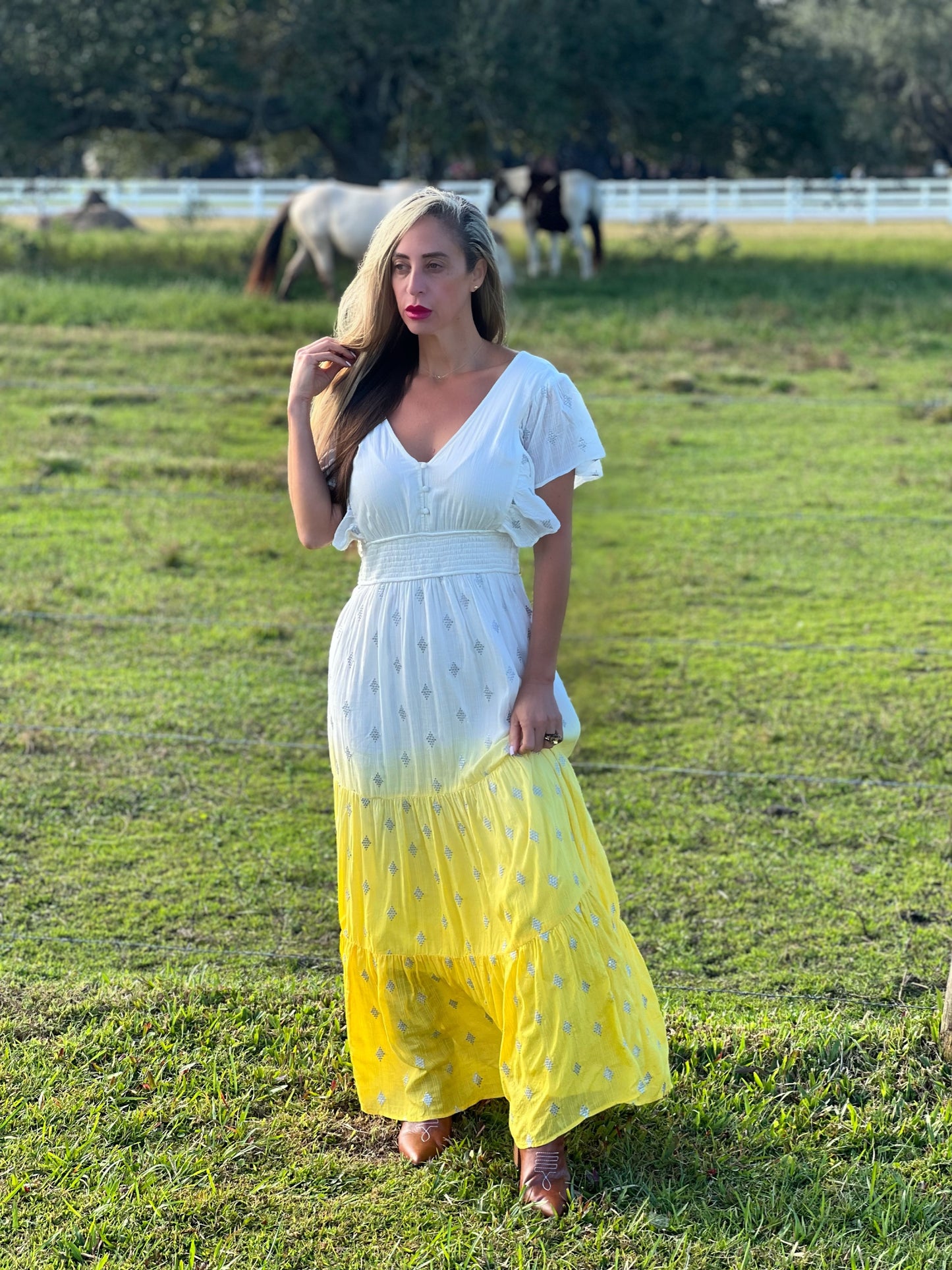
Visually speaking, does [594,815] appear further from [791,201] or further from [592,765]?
[791,201]

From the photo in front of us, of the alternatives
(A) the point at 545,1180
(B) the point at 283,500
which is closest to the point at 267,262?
(B) the point at 283,500

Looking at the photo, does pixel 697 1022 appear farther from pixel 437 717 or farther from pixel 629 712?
pixel 629 712

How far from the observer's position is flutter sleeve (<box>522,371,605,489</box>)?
2.29m

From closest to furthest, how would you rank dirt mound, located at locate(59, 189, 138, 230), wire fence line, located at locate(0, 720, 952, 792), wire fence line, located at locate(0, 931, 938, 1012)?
wire fence line, located at locate(0, 931, 938, 1012)
wire fence line, located at locate(0, 720, 952, 792)
dirt mound, located at locate(59, 189, 138, 230)

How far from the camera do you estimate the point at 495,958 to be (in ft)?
7.61

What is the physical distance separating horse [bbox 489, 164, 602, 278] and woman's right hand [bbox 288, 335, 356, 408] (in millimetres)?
14552

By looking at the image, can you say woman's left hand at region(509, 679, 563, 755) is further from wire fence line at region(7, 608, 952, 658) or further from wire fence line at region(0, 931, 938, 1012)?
wire fence line at region(7, 608, 952, 658)

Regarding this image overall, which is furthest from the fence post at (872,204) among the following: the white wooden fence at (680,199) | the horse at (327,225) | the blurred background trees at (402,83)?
the horse at (327,225)

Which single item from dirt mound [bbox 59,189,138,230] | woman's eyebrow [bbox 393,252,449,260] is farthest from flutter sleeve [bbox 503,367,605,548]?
dirt mound [bbox 59,189,138,230]

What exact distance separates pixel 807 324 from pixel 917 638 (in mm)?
7417

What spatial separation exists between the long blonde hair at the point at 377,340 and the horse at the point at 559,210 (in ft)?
47.6

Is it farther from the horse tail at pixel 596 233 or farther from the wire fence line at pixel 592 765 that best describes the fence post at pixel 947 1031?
the horse tail at pixel 596 233

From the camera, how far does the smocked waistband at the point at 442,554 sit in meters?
2.33

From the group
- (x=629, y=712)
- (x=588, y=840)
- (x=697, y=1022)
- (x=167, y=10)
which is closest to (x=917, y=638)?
(x=629, y=712)
